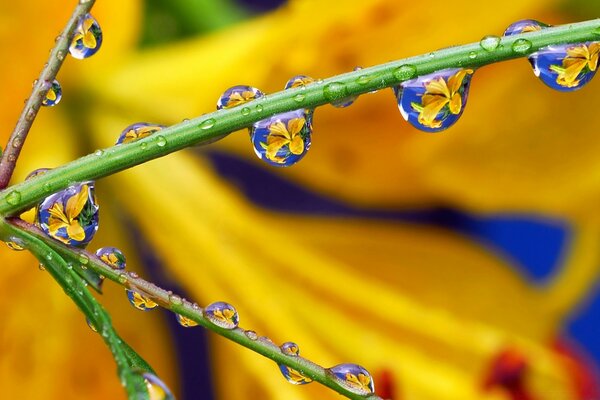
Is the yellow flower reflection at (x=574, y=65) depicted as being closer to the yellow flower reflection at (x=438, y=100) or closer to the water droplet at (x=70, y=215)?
the yellow flower reflection at (x=438, y=100)

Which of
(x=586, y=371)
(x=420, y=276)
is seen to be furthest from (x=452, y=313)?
(x=586, y=371)

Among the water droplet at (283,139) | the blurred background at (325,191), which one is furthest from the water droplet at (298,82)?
the blurred background at (325,191)

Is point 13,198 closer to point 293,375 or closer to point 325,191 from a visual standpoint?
point 293,375

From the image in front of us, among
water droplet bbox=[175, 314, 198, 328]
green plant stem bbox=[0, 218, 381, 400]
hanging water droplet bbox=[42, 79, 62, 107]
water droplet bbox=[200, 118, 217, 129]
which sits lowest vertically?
green plant stem bbox=[0, 218, 381, 400]

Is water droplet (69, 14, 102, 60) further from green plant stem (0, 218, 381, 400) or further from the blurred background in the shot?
the blurred background

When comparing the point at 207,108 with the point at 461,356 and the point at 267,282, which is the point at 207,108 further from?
the point at 461,356

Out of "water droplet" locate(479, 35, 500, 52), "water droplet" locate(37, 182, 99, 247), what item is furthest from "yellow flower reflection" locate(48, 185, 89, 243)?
"water droplet" locate(479, 35, 500, 52)
